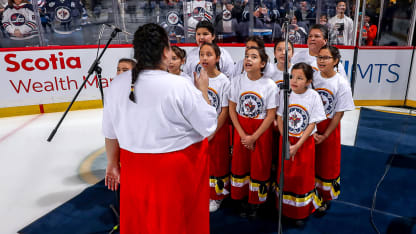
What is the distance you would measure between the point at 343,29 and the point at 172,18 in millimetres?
3113

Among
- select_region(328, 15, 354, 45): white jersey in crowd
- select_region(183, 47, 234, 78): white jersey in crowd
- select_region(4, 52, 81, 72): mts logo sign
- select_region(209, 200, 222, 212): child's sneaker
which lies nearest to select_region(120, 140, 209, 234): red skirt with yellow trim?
select_region(209, 200, 222, 212): child's sneaker

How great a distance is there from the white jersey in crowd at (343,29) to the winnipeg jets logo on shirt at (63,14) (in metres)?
4.75

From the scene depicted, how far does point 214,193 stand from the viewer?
9.14 ft

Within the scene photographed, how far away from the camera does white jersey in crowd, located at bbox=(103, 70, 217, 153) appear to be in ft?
4.49

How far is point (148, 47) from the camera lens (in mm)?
1368

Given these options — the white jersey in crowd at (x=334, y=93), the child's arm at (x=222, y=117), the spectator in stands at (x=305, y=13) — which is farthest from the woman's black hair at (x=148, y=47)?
the spectator in stands at (x=305, y=13)

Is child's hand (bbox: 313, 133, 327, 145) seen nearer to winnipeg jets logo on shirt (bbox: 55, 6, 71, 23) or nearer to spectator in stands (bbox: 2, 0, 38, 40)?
spectator in stands (bbox: 2, 0, 38, 40)

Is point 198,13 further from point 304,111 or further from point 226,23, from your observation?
point 304,111

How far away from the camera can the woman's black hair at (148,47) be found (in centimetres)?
136

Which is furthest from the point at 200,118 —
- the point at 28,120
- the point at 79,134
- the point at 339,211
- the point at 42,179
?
the point at 28,120

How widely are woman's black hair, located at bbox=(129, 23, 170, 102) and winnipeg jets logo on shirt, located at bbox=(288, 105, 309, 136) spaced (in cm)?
126

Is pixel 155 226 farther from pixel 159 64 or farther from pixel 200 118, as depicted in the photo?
pixel 159 64

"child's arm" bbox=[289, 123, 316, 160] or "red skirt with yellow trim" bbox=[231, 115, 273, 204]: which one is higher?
"child's arm" bbox=[289, 123, 316, 160]

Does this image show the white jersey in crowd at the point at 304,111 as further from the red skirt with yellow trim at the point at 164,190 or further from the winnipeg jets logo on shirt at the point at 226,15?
the winnipeg jets logo on shirt at the point at 226,15
